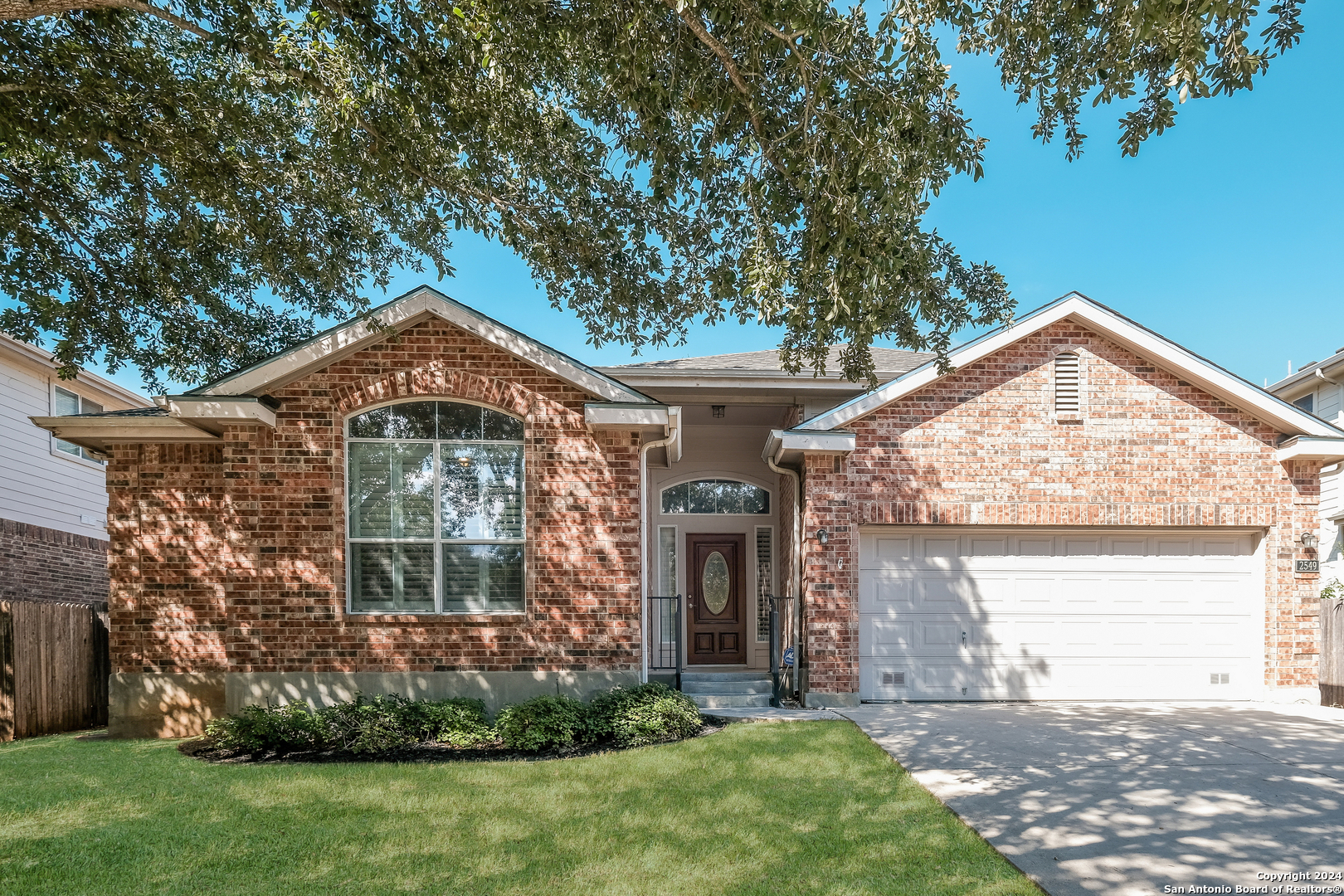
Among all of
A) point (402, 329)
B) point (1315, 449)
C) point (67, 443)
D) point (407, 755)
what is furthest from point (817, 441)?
point (67, 443)

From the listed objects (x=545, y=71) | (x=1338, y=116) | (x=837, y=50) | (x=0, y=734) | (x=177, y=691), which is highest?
(x=1338, y=116)

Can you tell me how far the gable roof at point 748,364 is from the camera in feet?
35.4

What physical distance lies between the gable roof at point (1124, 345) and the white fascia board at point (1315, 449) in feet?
0.42

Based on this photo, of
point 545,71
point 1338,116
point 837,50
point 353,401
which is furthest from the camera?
point 1338,116

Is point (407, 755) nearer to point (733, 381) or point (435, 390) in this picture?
point (435, 390)

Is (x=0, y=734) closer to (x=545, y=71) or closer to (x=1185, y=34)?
(x=545, y=71)

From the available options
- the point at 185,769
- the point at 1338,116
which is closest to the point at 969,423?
the point at 1338,116

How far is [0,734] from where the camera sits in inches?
349

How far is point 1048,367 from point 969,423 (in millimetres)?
1336

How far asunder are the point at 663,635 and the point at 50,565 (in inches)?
417

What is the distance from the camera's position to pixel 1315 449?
9.73 meters

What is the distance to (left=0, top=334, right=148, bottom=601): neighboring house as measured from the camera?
12273mm

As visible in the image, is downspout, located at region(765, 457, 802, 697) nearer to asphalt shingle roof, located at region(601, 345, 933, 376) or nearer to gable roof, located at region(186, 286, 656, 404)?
asphalt shingle roof, located at region(601, 345, 933, 376)

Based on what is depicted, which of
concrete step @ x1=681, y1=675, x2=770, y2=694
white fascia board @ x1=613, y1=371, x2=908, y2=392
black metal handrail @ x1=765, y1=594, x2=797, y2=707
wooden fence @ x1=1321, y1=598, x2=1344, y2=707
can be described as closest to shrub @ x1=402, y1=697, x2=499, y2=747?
concrete step @ x1=681, y1=675, x2=770, y2=694
